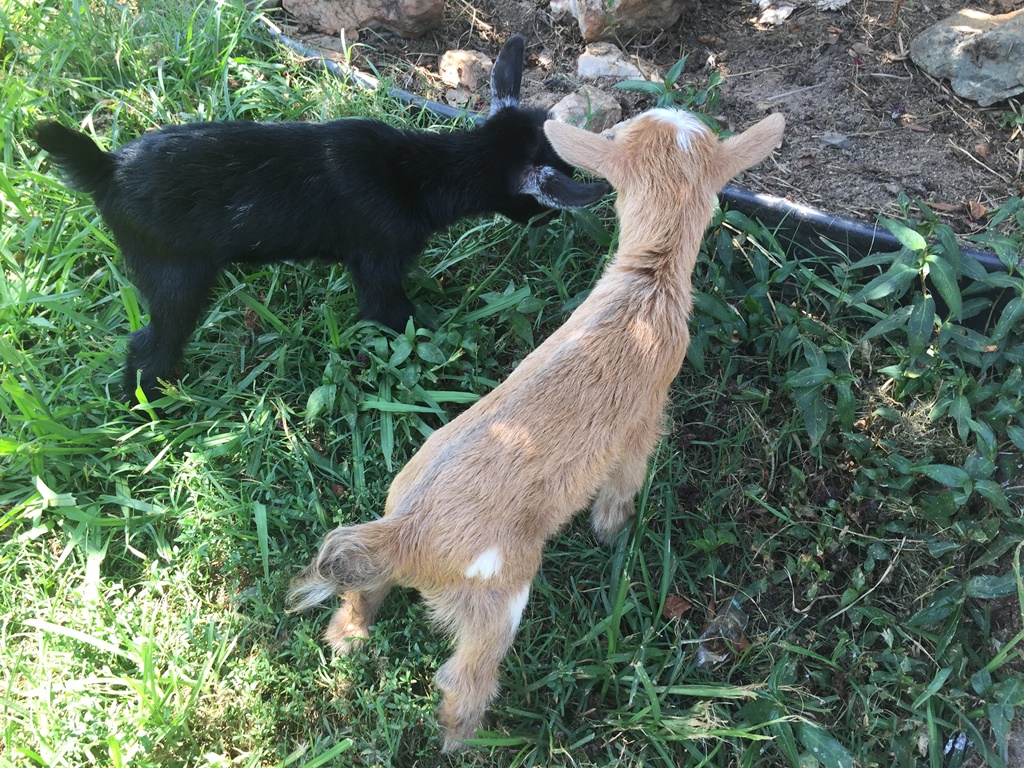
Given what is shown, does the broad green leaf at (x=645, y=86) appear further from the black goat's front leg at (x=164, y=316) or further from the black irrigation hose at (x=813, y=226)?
the black goat's front leg at (x=164, y=316)

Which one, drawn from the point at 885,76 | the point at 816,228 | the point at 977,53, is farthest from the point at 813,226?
the point at 977,53

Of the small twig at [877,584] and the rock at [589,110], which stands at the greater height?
the rock at [589,110]

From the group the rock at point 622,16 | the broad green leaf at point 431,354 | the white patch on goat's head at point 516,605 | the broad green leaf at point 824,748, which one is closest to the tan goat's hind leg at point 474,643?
the white patch on goat's head at point 516,605

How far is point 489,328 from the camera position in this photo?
3.32 meters

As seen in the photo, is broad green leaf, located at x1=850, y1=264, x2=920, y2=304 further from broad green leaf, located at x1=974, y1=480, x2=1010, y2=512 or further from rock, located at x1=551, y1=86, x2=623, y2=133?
rock, located at x1=551, y1=86, x2=623, y2=133

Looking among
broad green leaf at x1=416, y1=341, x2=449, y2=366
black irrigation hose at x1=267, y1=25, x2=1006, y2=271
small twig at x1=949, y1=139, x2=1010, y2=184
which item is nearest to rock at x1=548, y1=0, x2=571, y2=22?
black irrigation hose at x1=267, y1=25, x2=1006, y2=271

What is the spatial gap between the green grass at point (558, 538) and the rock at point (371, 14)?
168cm

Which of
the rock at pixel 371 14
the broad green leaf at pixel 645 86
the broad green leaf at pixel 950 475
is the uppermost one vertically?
the rock at pixel 371 14

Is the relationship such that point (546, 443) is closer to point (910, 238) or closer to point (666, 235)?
point (666, 235)

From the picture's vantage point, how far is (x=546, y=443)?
2230mm

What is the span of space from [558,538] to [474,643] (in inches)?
30.8

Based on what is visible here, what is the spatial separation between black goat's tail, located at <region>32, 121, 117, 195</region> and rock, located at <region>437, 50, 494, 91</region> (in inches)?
80.7

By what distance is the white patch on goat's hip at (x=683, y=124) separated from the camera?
2.51m

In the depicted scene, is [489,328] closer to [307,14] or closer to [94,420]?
[94,420]
